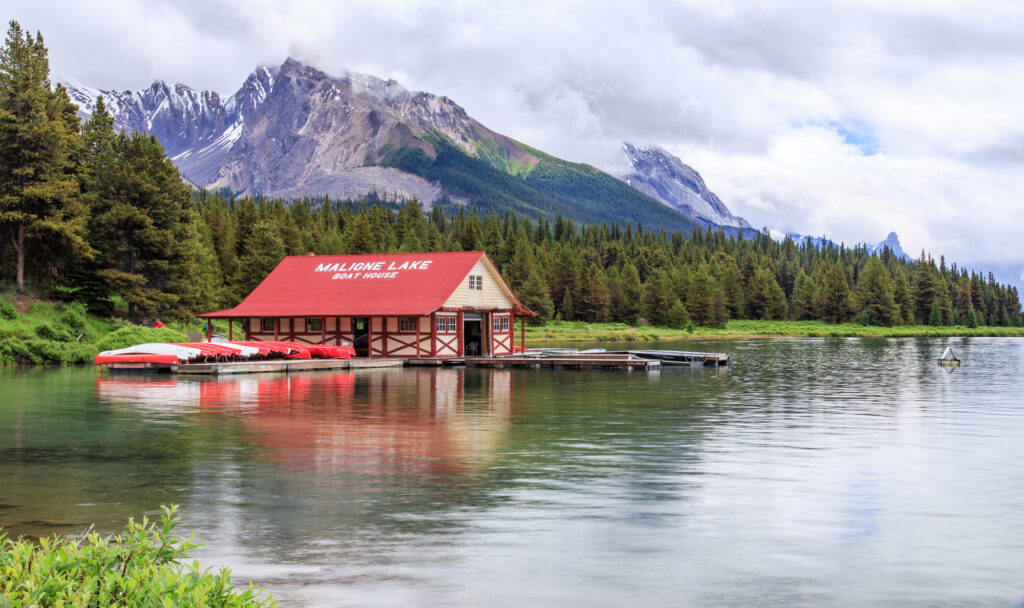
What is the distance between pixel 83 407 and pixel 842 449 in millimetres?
21879

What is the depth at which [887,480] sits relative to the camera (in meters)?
15.5

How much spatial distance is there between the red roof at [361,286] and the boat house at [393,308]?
61 millimetres

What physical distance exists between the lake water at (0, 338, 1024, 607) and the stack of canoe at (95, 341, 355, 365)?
13488mm

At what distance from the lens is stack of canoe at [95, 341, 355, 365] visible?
42.8 meters

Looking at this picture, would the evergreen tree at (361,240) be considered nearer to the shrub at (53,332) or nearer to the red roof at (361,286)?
the red roof at (361,286)

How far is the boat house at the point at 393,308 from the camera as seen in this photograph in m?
50.9

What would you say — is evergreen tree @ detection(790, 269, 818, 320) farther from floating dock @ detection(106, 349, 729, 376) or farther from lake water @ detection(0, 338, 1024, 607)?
lake water @ detection(0, 338, 1024, 607)

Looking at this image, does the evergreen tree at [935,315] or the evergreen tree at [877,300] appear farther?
the evergreen tree at [935,315]

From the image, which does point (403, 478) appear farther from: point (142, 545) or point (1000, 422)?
point (1000, 422)

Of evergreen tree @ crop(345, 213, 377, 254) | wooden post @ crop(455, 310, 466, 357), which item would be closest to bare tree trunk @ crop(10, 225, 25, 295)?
wooden post @ crop(455, 310, 466, 357)

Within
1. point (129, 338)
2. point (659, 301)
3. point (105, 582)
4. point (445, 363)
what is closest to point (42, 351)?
point (129, 338)

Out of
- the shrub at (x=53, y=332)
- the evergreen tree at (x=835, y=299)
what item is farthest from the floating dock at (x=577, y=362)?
the evergreen tree at (x=835, y=299)

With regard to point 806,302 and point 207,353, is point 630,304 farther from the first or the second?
point 207,353

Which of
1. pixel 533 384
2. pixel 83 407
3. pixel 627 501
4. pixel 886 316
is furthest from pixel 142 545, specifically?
pixel 886 316
